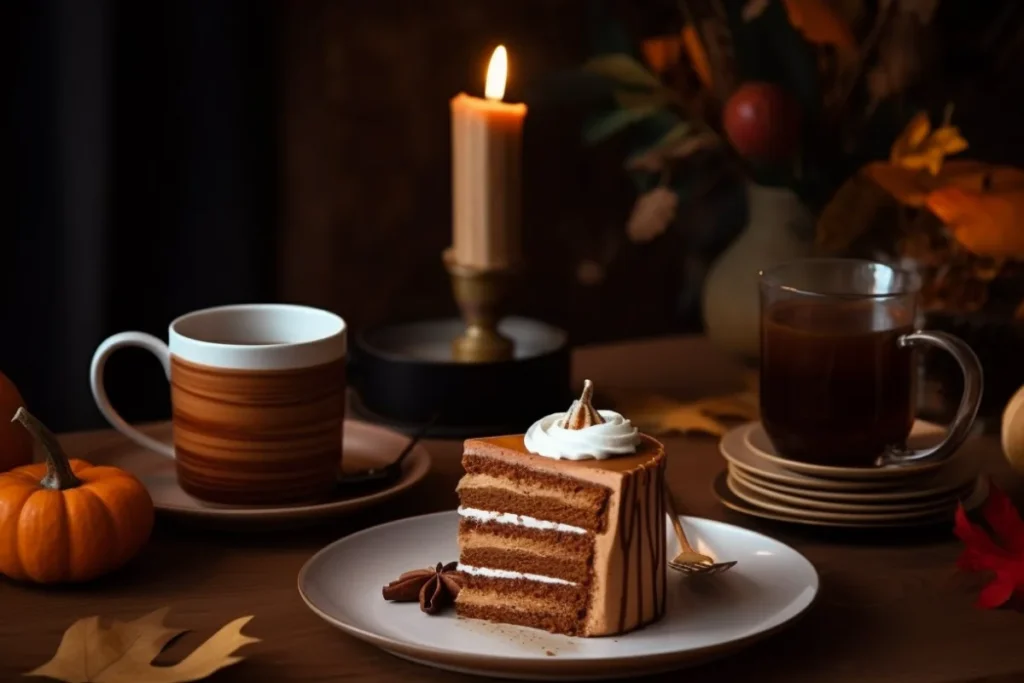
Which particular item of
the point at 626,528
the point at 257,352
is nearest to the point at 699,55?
the point at 257,352

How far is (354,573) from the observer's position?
120cm

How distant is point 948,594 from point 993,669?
0.15 metres

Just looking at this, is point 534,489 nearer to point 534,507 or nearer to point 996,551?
point 534,507

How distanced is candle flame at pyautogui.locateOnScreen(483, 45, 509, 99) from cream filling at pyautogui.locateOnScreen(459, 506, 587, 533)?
628 millimetres

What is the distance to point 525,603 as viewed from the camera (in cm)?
116

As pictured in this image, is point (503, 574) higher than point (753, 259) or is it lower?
lower

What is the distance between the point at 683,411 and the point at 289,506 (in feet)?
1.86

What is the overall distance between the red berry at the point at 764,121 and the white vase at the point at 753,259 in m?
0.14

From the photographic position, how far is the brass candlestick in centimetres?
172

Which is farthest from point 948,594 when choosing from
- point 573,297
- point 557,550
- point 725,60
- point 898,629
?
point 573,297

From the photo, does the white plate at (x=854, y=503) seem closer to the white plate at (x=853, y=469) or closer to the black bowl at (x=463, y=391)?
the white plate at (x=853, y=469)

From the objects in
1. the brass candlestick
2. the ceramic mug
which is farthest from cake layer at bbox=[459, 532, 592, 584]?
the brass candlestick

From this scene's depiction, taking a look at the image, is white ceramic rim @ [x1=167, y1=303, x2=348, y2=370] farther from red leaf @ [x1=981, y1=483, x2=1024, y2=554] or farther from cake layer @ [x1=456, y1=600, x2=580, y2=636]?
red leaf @ [x1=981, y1=483, x2=1024, y2=554]

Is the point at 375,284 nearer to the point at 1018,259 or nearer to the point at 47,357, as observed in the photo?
the point at 47,357
